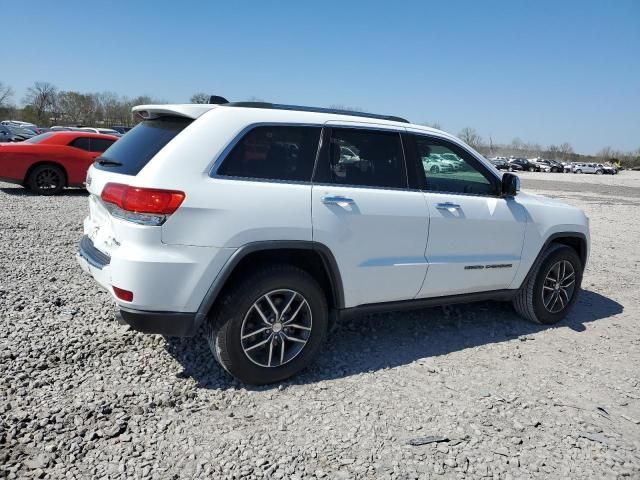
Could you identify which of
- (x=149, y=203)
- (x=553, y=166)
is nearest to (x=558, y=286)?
(x=149, y=203)

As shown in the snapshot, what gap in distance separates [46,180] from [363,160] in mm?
10351

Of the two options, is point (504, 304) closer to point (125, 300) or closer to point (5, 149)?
point (125, 300)

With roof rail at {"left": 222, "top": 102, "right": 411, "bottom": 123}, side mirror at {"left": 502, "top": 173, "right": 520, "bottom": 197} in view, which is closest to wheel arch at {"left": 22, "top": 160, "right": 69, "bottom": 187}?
roof rail at {"left": 222, "top": 102, "right": 411, "bottom": 123}

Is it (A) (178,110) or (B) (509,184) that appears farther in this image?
(B) (509,184)

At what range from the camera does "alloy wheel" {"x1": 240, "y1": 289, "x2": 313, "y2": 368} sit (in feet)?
10.9

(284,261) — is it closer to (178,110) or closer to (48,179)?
(178,110)

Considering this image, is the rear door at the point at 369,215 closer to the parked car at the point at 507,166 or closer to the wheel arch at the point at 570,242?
the wheel arch at the point at 570,242

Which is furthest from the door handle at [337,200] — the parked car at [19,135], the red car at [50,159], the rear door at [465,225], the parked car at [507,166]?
the parked car at [507,166]

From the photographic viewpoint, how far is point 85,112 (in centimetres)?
8175

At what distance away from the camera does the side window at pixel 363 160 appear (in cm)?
356

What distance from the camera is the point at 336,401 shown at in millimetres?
3271

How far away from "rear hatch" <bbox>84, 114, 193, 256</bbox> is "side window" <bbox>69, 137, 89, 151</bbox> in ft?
30.1

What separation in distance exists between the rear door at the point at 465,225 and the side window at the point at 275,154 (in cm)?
98

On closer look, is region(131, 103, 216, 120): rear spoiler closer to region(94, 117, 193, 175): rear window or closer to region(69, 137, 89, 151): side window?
region(94, 117, 193, 175): rear window
